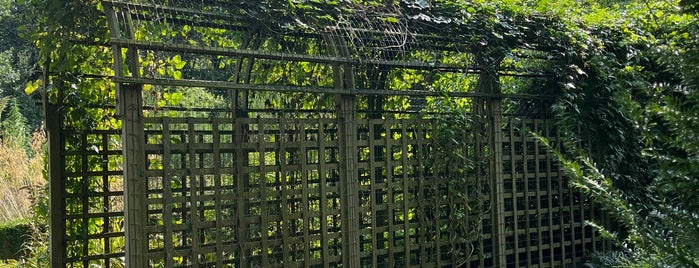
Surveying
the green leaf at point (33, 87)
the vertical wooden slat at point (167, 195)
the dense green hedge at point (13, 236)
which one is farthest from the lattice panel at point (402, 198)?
the dense green hedge at point (13, 236)

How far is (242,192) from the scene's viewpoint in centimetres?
342

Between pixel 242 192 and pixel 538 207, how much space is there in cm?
250

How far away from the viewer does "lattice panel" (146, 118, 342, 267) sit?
3.24 m

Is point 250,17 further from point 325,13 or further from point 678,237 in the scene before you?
point 678,237

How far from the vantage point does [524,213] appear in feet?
15.7

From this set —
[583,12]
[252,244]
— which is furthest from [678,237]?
[583,12]

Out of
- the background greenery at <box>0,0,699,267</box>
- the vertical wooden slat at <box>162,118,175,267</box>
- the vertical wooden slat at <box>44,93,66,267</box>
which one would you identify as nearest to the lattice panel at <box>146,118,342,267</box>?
the vertical wooden slat at <box>162,118,175,267</box>

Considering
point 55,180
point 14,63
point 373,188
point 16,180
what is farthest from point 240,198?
point 14,63

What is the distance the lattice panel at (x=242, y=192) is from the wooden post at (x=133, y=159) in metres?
0.06

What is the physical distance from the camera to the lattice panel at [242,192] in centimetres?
324

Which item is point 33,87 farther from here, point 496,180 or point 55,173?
point 496,180

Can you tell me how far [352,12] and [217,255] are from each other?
5.51 feet

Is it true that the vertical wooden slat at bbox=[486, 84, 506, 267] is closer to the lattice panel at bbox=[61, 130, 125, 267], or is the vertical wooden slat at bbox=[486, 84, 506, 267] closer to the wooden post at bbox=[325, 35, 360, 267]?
the wooden post at bbox=[325, 35, 360, 267]

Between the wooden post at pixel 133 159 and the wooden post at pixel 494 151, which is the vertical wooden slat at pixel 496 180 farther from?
the wooden post at pixel 133 159
